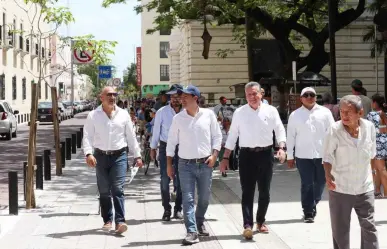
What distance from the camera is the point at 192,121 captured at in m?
7.81

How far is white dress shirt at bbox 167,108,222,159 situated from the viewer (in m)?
7.78

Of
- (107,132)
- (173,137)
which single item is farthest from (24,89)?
(173,137)

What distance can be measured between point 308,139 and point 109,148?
98.6 inches

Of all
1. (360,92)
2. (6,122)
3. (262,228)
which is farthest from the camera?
(6,122)

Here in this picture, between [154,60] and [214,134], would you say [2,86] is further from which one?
[154,60]

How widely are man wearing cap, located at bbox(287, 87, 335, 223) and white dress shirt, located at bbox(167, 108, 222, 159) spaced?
125 centimetres

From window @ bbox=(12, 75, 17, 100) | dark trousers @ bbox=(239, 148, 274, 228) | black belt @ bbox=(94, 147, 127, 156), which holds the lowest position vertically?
dark trousers @ bbox=(239, 148, 274, 228)

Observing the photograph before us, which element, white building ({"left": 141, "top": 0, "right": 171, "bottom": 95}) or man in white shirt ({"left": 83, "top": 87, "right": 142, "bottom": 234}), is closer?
man in white shirt ({"left": 83, "top": 87, "right": 142, "bottom": 234})

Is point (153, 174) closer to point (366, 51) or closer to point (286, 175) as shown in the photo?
point (286, 175)

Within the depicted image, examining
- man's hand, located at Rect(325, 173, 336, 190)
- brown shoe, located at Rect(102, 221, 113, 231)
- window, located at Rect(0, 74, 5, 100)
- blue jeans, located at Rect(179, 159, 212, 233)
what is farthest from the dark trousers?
window, located at Rect(0, 74, 5, 100)

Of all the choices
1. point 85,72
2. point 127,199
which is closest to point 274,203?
point 127,199

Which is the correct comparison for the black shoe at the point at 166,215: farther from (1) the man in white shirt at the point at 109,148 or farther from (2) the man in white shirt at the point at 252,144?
(2) the man in white shirt at the point at 252,144

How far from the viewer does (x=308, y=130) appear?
8.76 meters

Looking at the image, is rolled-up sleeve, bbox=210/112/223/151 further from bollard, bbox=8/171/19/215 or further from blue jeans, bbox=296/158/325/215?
bollard, bbox=8/171/19/215
